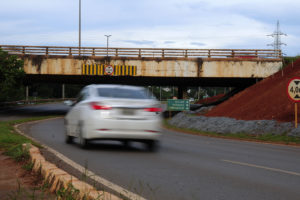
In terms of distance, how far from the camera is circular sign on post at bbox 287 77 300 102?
19031 millimetres

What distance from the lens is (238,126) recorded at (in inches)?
914

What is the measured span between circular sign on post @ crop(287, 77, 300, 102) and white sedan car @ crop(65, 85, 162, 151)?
976cm

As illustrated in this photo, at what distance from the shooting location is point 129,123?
1104cm

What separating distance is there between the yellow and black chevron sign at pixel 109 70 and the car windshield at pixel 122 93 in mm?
29190

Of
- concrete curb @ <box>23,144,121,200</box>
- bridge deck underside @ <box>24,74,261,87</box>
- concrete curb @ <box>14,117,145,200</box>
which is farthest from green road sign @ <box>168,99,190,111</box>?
concrete curb @ <box>23,144,121,200</box>

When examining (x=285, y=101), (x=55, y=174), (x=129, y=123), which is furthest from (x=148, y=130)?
(x=285, y=101)

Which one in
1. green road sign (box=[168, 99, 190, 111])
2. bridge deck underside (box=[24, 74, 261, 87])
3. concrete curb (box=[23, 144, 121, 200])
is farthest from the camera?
bridge deck underside (box=[24, 74, 261, 87])

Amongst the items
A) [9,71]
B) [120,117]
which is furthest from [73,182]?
[9,71]

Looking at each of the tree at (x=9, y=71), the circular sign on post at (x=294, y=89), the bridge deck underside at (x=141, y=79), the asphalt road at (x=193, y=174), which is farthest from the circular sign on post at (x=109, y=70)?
→ the asphalt road at (x=193, y=174)

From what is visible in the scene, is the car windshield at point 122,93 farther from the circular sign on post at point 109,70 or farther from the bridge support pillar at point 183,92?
the bridge support pillar at point 183,92

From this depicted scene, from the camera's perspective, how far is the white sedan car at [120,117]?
11.0 m

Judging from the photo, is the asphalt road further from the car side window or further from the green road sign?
the green road sign

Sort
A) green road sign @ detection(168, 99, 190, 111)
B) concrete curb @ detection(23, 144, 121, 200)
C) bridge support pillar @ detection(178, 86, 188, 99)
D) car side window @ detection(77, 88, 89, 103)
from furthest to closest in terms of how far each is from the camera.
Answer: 1. bridge support pillar @ detection(178, 86, 188, 99)
2. green road sign @ detection(168, 99, 190, 111)
3. car side window @ detection(77, 88, 89, 103)
4. concrete curb @ detection(23, 144, 121, 200)

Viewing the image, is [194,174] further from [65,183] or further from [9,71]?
[9,71]
